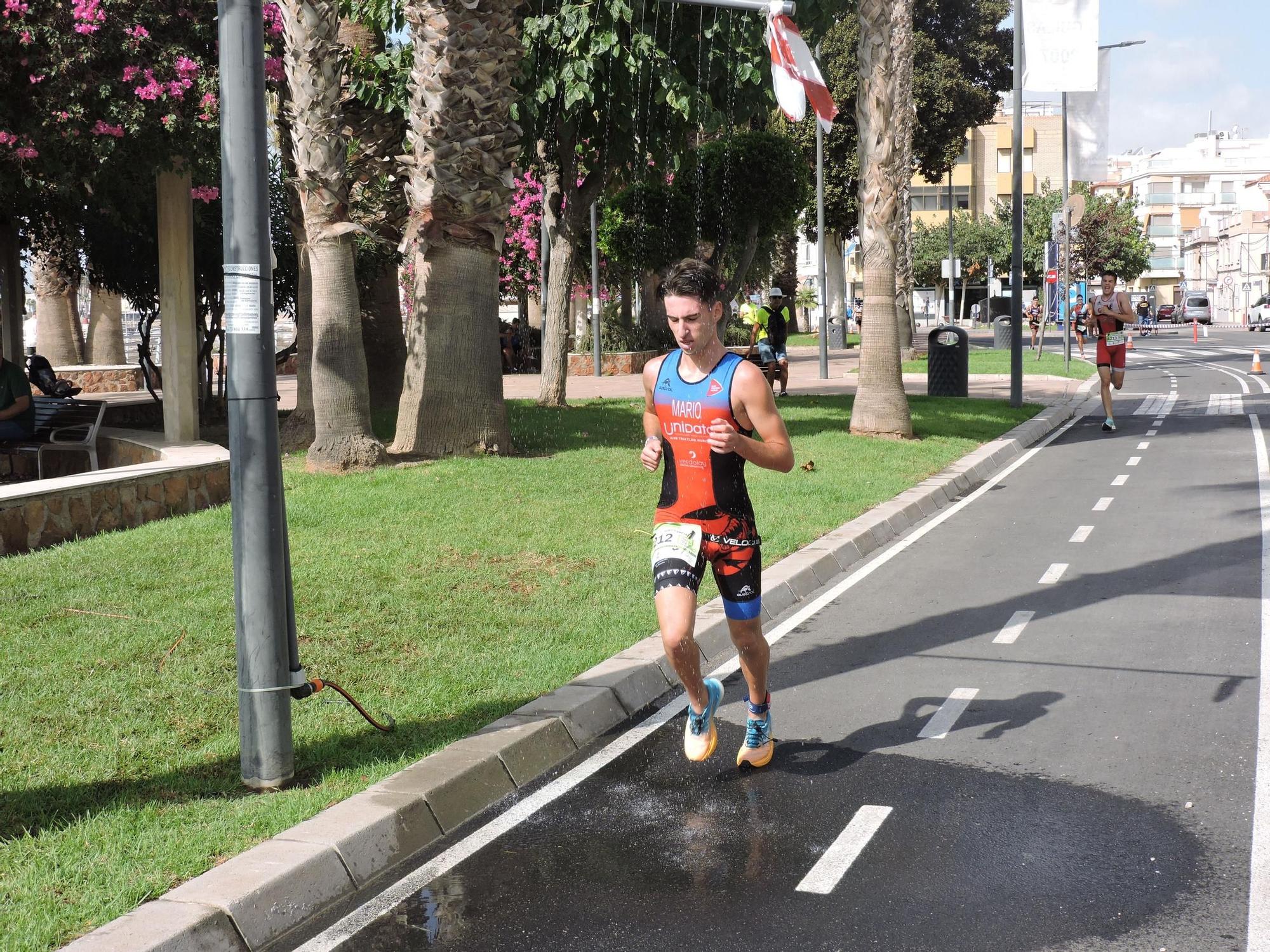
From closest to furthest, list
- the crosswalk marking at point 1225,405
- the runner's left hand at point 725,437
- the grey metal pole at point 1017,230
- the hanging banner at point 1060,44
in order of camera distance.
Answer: the runner's left hand at point 725,437
the hanging banner at point 1060,44
the grey metal pole at point 1017,230
the crosswalk marking at point 1225,405

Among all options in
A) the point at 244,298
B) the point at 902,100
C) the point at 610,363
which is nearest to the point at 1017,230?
the point at 902,100

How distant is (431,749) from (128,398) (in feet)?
53.5

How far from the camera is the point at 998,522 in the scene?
37.4ft

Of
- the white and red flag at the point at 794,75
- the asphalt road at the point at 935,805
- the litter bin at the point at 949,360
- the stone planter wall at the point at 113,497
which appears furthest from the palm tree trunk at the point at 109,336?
the asphalt road at the point at 935,805

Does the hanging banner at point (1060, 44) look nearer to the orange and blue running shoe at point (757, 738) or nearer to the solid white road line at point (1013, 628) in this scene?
the solid white road line at point (1013, 628)

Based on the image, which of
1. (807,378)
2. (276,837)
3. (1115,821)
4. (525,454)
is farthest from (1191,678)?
(807,378)

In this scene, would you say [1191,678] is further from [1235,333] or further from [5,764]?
[1235,333]

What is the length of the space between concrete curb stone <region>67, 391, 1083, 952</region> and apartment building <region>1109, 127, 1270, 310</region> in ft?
430

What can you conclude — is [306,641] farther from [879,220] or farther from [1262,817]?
[879,220]

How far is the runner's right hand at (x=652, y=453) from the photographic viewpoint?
5008 mm

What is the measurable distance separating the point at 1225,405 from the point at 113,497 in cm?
1756

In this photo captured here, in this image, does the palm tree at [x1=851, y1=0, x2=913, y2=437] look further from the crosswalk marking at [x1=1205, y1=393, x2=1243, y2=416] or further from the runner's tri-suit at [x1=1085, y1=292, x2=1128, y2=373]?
the crosswalk marking at [x1=1205, y1=393, x2=1243, y2=416]

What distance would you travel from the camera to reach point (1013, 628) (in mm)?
7695

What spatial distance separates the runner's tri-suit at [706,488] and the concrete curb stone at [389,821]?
965 mm
